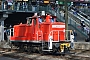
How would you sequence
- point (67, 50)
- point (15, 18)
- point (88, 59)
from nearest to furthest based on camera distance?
point (88, 59) → point (67, 50) → point (15, 18)

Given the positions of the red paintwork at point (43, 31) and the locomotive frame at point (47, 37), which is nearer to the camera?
the locomotive frame at point (47, 37)

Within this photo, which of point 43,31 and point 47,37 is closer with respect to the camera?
point 47,37

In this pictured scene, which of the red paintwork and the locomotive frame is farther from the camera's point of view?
the red paintwork

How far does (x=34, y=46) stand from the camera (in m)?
22.2

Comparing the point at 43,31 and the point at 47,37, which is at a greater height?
the point at 43,31

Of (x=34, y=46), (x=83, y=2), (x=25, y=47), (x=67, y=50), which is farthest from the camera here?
(x=83, y=2)

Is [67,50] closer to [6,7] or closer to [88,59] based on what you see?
[88,59]

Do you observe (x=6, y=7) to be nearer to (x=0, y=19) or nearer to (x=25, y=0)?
(x=0, y=19)

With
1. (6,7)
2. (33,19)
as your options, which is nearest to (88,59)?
(33,19)

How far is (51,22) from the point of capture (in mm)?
21078

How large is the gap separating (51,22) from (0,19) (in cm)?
2105

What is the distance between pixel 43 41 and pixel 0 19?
69.6 ft

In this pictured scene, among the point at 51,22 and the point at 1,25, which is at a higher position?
the point at 51,22

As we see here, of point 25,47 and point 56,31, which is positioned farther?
point 25,47
